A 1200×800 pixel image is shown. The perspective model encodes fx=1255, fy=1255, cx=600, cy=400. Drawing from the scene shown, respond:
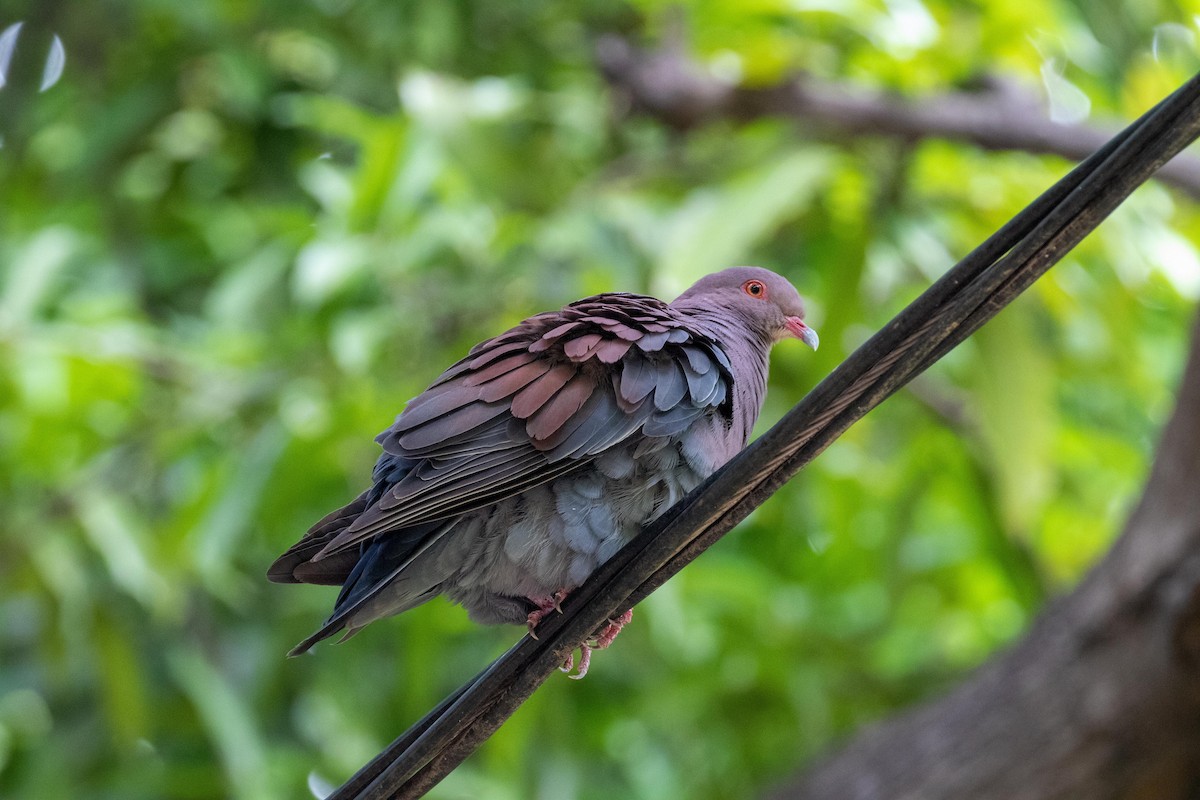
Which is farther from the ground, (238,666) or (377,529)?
(238,666)

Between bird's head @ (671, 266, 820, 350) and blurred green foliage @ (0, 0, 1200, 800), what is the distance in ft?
3.75

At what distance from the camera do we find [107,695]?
4.96 m

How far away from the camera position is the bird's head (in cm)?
225

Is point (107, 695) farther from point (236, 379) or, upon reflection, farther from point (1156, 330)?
point (1156, 330)

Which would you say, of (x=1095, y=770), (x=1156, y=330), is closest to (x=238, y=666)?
(x=1095, y=770)

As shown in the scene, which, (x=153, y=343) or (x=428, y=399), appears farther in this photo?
(x=153, y=343)

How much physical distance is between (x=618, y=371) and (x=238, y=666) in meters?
4.24

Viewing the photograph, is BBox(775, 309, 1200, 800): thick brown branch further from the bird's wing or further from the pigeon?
the bird's wing

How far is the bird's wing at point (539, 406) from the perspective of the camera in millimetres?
1741

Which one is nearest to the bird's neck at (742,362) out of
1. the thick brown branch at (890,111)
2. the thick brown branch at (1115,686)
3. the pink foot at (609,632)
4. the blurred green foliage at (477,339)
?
the pink foot at (609,632)

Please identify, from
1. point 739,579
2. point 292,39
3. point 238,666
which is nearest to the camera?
point 739,579

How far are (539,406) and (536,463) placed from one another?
8 centimetres

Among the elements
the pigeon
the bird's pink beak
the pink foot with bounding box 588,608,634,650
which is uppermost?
the bird's pink beak

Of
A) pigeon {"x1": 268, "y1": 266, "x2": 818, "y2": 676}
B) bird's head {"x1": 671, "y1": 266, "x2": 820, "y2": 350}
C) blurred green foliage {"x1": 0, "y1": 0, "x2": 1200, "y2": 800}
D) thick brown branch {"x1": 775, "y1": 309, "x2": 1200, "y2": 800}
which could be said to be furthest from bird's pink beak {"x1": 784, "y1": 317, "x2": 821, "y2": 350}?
thick brown branch {"x1": 775, "y1": 309, "x2": 1200, "y2": 800}
